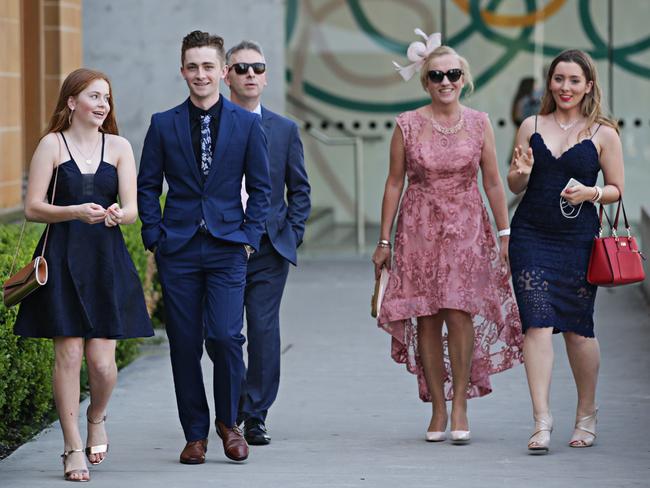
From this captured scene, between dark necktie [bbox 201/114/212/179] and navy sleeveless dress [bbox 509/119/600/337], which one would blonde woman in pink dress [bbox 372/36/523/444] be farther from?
dark necktie [bbox 201/114/212/179]

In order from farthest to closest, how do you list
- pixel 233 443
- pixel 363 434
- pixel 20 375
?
pixel 363 434, pixel 20 375, pixel 233 443

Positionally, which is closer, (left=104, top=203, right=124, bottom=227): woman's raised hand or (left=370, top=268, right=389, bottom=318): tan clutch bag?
(left=104, top=203, right=124, bottom=227): woman's raised hand

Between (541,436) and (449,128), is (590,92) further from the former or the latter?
(541,436)

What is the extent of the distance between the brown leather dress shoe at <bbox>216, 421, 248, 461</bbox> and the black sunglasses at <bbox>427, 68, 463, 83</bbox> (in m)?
1.87

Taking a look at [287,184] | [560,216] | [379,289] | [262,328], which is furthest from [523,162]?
[262,328]

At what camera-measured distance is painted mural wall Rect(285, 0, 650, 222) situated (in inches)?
676

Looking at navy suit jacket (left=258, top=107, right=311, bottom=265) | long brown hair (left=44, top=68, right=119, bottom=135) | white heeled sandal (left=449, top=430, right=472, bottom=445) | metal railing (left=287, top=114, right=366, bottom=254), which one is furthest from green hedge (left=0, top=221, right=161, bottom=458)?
metal railing (left=287, top=114, right=366, bottom=254)

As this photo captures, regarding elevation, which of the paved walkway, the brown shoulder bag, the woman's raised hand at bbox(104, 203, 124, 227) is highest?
the woman's raised hand at bbox(104, 203, 124, 227)

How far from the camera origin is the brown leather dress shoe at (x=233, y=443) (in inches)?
259

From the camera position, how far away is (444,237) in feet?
23.4

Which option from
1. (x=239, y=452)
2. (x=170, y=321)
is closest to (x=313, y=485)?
(x=239, y=452)

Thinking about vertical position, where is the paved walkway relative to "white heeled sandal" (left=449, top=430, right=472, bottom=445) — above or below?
below

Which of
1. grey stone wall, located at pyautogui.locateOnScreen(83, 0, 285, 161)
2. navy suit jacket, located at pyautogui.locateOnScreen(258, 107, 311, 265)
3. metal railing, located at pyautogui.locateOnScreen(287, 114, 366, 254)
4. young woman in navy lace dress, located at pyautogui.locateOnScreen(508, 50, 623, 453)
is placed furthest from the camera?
metal railing, located at pyautogui.locateOnScreen(287, 114, 366, 254)

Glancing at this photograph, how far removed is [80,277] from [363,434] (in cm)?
179
